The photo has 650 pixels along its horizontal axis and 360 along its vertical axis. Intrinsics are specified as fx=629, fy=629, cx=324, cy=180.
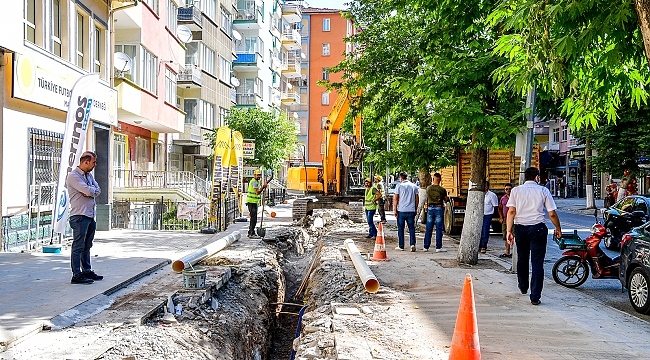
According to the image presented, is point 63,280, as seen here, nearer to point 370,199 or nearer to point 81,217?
point 81,217

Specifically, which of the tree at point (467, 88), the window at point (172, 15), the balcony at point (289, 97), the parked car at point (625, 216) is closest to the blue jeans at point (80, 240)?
the tree at point (467, 88)

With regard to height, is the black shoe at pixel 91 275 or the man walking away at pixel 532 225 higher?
the man walking away at pixel 532 225

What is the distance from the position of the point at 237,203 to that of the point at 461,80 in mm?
14341

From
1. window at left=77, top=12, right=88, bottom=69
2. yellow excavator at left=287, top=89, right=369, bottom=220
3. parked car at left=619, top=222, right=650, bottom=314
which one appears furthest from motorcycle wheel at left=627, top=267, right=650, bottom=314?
yellow excavator at left=287, top=89, right=369, bottom=220

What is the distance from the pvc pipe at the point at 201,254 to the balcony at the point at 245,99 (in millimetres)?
36375

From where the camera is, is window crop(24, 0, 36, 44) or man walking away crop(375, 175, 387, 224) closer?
window crop(24, 0, 36, 44)

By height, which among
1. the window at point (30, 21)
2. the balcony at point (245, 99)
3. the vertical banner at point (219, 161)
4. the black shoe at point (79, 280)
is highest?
the balcony at point (245, 99)

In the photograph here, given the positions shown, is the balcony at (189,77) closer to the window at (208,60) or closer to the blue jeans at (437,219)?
the window at (208,60)

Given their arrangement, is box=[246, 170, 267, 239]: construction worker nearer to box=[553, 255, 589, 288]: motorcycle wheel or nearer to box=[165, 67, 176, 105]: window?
box=[553, 255, 589, 288]: motorcycle wheel

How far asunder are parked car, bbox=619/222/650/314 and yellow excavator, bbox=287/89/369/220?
15357mm

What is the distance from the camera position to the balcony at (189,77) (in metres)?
33.8

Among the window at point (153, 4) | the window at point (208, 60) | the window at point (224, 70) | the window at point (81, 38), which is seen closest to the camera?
the window at point (81, 38)

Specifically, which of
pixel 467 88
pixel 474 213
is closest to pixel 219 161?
pixel 474 213

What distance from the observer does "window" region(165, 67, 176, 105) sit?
85.7 ft
